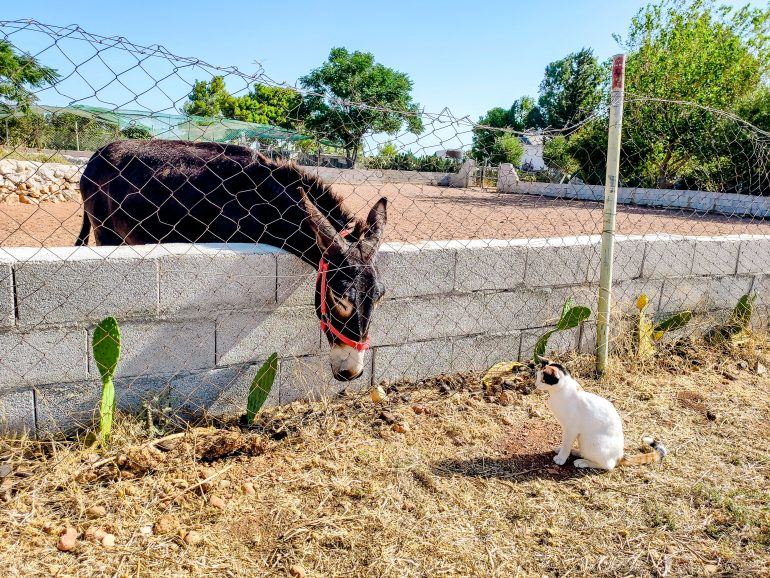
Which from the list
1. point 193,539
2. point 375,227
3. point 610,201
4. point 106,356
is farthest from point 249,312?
point 610,201

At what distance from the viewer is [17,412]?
2.60 metres

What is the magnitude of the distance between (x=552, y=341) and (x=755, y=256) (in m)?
2.44

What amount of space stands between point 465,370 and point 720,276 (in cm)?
278

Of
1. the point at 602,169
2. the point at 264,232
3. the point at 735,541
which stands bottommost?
the point at 735,541

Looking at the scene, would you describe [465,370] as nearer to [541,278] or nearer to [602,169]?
[541,278]

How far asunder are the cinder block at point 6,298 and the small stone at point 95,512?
3.18ft

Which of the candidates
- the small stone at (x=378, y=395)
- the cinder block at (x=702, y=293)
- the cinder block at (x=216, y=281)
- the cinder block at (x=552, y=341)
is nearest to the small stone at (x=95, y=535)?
the cinder block at (x=216, y=281)

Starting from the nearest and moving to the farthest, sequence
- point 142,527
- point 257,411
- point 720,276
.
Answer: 1. point 142,527
2. point 257,411
3. point 720,276

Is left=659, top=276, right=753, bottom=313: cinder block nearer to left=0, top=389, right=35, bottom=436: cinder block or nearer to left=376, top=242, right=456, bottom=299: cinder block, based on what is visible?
left=376, top=242, right=456, bottom=299: cinder block

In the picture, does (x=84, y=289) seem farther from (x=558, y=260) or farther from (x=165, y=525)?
(x=558, y=260)

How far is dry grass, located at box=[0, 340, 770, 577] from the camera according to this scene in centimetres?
209

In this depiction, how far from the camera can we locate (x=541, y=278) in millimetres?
4062

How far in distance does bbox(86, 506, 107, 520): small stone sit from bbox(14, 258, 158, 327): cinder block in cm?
92

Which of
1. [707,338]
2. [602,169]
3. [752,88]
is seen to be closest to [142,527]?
[707,338]
